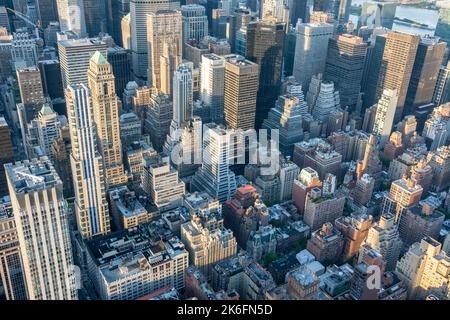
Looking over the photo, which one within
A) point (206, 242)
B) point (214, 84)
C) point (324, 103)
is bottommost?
point (206, 242)

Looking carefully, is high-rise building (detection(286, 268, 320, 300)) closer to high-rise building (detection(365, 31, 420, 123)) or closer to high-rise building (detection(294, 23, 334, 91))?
high-rise building (detection(365, 31, 420, 123))

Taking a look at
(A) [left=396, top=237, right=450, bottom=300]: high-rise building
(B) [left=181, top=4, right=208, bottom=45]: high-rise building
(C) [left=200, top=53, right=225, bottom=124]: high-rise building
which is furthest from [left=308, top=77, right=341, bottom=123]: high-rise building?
(A) [left=396, top=237, right=450, bottom=300]: high-rise building

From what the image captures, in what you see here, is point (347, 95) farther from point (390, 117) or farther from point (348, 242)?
→ point (348, 242)

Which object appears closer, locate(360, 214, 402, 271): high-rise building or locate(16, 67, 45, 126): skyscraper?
locate(360, 214, 402, 271): high-rise building

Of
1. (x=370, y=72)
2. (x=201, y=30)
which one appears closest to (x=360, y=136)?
(x=370, y=72)

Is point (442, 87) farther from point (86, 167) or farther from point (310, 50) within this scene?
point (86, 167)

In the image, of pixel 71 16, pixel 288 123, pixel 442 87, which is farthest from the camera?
pixel 71 16

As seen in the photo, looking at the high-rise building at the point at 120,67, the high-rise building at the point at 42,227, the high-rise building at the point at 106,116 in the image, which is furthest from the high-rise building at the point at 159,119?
the high-rise building at the point at 42,227

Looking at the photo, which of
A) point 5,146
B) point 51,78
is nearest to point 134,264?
point 5,146
